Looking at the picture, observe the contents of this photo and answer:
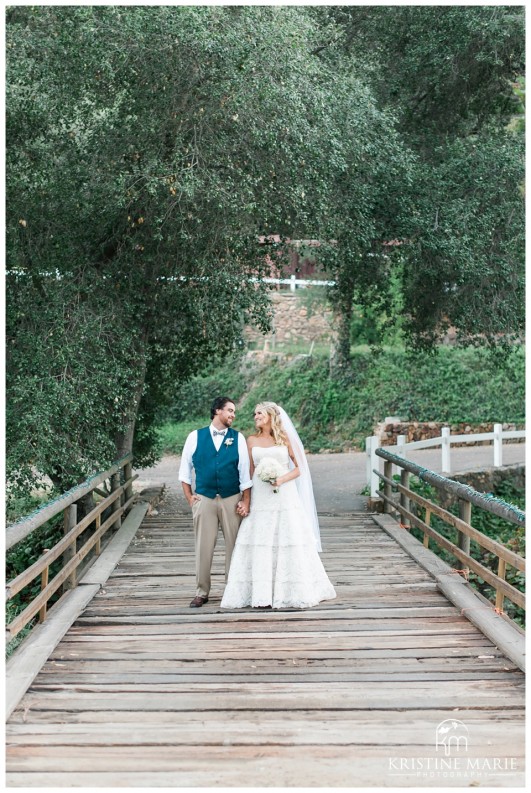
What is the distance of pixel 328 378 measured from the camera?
28.3 m

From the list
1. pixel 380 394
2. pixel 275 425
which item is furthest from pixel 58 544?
pixel 380 394

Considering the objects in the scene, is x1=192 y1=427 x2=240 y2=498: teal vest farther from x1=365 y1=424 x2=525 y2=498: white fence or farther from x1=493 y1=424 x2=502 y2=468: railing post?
x1=493 y1=424 x2=502 y2=468: railing post

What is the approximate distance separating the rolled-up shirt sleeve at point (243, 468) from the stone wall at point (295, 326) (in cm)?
2328

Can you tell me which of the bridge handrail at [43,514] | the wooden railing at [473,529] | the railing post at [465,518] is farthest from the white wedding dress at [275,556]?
the bridge handrail at [43,514]

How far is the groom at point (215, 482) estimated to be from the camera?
772 cm

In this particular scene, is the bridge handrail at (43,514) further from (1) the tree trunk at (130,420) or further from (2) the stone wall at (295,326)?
(2) the stone wall at (295,326)

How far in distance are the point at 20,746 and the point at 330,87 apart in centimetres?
921

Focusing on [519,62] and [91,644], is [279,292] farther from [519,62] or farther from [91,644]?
[91,644]

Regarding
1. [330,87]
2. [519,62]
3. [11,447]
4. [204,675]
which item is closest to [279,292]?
[519,62]

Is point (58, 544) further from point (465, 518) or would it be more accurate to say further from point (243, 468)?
point (465, 518)

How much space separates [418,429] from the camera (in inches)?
994

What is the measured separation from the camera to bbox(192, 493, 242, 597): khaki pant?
7711 millimetres

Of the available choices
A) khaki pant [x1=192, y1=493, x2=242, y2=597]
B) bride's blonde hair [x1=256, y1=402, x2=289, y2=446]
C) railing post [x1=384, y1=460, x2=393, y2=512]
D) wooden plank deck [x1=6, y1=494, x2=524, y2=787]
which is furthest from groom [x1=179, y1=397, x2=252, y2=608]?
railing post [x1=384, y1=460, x2=393, y2=512]

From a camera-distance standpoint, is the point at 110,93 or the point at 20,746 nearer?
the point at 20,746
